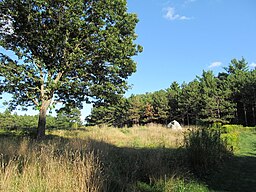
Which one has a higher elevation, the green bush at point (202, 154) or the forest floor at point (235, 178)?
the green bush at point (202, 154)

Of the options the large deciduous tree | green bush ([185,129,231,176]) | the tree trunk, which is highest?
the large deciduous tree

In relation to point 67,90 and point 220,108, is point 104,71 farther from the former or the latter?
point 220,108

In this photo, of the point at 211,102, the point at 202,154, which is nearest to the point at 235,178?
the point at 202,154

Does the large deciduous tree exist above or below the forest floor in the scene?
above

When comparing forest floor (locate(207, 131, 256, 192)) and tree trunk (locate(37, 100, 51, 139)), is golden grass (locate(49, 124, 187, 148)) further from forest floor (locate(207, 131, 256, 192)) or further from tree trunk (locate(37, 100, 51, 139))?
forest floor (locate(207, 131, 256, 192))

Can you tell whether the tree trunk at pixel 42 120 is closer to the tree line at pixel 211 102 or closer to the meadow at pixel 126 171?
the meadow at pixel 126 171

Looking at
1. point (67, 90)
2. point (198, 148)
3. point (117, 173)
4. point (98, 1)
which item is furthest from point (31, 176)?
point (98, 1)

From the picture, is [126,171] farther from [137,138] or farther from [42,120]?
[137,138]

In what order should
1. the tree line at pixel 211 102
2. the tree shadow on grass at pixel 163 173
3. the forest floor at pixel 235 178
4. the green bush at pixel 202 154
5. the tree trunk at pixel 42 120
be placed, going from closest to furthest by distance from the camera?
1. the tree shadow on grass at pixel 163 173
2. the forest floor at pixel 235 178
3. the green bush at pixel 202 154
4. the tree trunk at pixel 42 120
5. the tree line at pixel 211 102

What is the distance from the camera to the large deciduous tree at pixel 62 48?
1132 centimetres

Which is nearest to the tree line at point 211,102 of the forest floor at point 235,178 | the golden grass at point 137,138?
the golden grass at point 137,138

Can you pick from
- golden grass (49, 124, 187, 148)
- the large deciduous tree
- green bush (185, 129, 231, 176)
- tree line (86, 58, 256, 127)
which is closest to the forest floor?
green bush (185, 129, 231, 176)

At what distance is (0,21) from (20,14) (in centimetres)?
142

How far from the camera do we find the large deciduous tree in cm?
1132
